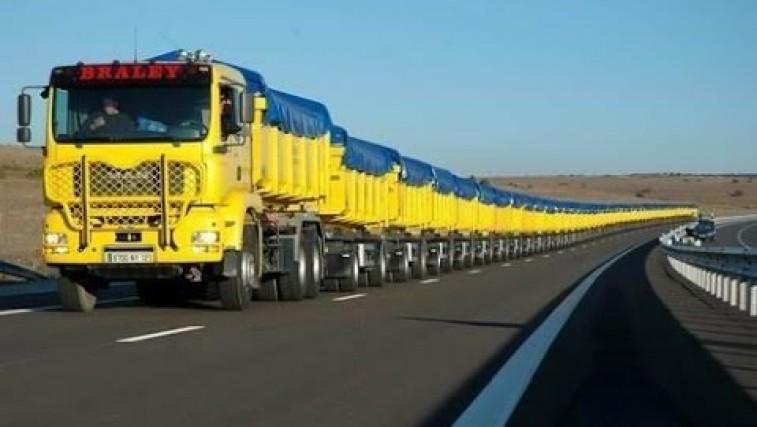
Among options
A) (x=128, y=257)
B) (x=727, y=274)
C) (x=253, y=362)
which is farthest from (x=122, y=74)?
(x=727, y=274)

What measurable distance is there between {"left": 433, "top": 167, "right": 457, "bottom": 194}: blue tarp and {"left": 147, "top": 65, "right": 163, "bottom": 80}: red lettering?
26496 millimetres

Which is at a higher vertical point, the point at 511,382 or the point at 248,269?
the point at 248,269

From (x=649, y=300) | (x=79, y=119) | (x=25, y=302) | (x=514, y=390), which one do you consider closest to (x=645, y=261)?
(x=649, y=300)

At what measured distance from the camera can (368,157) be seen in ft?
115

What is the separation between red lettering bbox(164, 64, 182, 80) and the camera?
67.2ft

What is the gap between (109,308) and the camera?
23.1m

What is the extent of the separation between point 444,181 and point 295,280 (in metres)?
24.9

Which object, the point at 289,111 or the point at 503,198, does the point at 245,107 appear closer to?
the point at 289,111

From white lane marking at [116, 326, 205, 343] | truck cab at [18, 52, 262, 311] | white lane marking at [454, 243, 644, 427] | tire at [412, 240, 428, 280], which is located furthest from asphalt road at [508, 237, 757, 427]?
tire at [412, 240, 428, 280]

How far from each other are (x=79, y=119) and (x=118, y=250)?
83.0 inches

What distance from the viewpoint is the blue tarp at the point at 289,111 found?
2312cm

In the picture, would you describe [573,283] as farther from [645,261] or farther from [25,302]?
[645,261]

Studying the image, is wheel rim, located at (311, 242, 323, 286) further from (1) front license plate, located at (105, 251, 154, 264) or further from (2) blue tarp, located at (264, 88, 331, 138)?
(1) front license plate, located at (105, 251, 154, 264)

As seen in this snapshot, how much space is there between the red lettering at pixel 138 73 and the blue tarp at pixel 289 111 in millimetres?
1085
